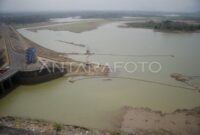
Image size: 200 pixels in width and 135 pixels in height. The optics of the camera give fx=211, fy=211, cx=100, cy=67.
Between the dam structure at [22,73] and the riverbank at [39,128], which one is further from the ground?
the dam structure at [22,73]

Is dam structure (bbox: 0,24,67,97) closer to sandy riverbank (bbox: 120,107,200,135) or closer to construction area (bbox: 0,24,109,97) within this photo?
construction area (bbox: 0,24,109,97)

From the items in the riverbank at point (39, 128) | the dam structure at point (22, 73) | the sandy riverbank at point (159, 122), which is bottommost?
the sandy riverbank at point (159, 122)

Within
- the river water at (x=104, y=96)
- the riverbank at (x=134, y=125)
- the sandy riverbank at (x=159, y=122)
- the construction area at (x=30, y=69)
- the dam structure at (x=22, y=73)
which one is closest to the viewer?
the riverbank at (x=134, y=125)

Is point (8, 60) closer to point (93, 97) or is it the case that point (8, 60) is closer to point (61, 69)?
point (61, 69)

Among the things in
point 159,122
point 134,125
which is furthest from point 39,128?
point 159,122

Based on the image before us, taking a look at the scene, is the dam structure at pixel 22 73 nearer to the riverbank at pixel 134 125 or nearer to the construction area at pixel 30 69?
the construction area at pixel 30 69

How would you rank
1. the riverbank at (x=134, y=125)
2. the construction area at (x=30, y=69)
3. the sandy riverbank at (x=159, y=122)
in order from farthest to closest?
the construction area at (x=30, y=69) < the sandy riverbank at (x=159, y=122) < the riverbank at (x=134, y=125)

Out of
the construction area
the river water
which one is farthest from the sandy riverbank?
the construction area

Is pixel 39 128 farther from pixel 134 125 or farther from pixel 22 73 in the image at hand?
pixel 22 73

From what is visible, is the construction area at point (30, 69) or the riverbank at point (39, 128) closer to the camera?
the riverbank at point (39, 128)

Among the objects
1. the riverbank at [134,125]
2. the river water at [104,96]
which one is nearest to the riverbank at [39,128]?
the riverbank at [134,125]

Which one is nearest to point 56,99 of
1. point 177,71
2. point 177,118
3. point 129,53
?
point 177,118

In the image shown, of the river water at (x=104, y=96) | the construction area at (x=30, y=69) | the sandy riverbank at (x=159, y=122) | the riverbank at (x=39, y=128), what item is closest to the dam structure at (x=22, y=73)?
the construction area at (x=30, y=69)
